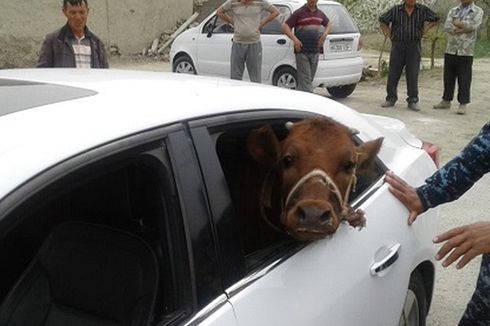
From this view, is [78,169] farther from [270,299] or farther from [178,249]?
[270,299]

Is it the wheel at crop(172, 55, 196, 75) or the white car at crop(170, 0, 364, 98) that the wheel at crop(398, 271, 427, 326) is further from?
the wheel at crop(172, 55, 196, 75)

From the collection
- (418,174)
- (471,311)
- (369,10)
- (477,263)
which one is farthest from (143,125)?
(369,10)

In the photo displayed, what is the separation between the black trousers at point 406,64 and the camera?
1045 cm

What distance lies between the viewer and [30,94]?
1845 millimetres

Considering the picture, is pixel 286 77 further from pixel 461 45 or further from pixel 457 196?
A: pixel 457 196

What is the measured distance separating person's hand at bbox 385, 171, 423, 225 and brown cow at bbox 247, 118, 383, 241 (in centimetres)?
32

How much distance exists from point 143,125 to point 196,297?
1.68ft

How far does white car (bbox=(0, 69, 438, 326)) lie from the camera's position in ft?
5.05

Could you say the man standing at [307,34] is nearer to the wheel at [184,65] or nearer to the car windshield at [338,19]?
the car windshield at [338,19]

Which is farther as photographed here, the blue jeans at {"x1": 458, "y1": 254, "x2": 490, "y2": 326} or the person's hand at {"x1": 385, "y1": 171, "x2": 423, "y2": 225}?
the person's hand at {"x1": 385, "y1": 171, "x2": 423, "y2": 225}

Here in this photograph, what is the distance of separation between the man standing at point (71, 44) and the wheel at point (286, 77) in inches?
223

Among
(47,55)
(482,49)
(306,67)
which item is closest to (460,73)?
(306,67)

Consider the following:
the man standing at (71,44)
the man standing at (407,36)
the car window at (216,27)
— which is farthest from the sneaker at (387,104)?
the man standing at (71,44)

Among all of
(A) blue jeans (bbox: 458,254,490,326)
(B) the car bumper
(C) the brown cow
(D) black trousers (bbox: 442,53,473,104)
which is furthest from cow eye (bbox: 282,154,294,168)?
(D) black trousers (bbox: 442,53,473,104)
